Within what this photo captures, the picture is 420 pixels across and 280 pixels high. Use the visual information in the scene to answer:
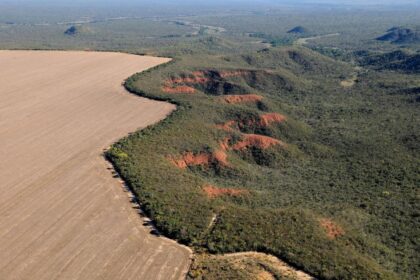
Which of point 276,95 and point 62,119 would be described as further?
point 276,95

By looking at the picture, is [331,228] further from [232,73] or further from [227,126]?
[232,73]

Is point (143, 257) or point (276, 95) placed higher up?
point (143, 257)

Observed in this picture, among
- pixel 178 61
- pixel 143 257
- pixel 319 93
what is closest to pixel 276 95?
pixel 319 93

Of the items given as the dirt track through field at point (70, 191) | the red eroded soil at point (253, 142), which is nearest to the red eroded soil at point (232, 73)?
the dirt track through field at point (70, 191)

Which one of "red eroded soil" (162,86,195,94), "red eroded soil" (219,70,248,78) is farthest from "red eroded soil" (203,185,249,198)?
"red eroded soil" (219,70,248,78)

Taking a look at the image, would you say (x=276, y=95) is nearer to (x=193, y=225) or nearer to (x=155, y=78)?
(x=155, y=78)

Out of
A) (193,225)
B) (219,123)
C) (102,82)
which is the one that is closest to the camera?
(193,225)

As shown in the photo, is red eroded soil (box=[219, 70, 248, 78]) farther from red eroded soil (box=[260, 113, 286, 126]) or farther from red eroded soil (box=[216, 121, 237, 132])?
red eroded soil (box=[216, 121, 237, 132])
